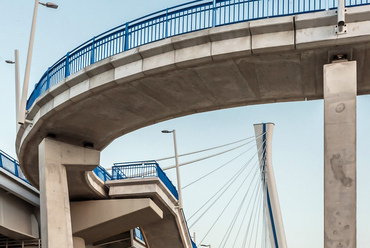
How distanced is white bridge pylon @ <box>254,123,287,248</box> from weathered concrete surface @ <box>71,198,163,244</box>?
12.1 meters

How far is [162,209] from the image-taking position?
4056 cm

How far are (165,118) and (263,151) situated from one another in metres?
27.3

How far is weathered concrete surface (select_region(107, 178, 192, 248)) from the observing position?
121 feet

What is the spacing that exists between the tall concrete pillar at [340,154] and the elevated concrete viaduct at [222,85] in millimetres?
29

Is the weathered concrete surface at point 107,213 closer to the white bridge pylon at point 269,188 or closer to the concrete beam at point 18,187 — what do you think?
the concrete beam at point 18,187

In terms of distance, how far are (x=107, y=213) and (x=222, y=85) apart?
48.9 ft

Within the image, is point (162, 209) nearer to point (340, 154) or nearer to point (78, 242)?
point (78, 242)

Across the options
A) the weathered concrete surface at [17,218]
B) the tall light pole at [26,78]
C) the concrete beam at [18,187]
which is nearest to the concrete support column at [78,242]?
the weathered concrete surface at [17,218]

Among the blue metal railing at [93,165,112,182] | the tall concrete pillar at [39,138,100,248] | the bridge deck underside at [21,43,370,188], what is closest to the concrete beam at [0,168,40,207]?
the blue metal railing at [93,165,112,182]

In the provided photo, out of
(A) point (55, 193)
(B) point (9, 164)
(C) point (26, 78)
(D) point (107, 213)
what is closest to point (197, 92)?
(C) point (26, 78)

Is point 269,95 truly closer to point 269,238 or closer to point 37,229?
point 37,229

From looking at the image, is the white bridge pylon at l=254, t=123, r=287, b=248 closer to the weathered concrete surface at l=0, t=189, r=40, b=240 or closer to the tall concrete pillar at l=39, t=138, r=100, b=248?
the weathered concrete surface at l=0, t=189, r=40, b=240

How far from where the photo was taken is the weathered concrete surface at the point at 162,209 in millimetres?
36812

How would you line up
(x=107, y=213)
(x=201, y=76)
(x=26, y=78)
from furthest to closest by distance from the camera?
1. (x=107, y=213)
2. (x=26, y=78)
3. (x=201, y=76)
